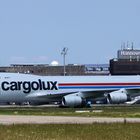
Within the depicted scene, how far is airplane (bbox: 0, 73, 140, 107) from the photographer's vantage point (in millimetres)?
75812

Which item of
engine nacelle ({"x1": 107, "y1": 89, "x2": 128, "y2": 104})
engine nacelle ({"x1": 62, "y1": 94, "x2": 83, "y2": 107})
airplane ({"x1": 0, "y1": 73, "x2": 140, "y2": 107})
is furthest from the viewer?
engine nacelle ({"x1": 107, "y1": 89, "x2": 128, "y2": 104})

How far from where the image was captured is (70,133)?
25.4 metres

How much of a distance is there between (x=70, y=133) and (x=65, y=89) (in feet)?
176

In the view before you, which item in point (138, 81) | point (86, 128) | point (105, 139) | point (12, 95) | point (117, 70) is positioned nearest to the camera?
point (105, 139)

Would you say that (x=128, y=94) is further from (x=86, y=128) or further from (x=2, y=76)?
(x=86, y=128)

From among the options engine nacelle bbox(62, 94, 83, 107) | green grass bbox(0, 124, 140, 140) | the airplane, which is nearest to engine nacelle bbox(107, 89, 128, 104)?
the airplane

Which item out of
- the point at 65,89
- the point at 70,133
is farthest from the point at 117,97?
the point at 70,133

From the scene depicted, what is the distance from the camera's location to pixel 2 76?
250 ft

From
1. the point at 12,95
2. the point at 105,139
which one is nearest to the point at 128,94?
the point at 12,95

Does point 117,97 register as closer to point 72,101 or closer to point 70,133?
point 72,101

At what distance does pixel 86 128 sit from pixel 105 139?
536cm

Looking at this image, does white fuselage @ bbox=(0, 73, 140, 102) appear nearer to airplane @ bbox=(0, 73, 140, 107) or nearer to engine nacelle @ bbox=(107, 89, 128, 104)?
airplane @ bbox=(0, 73, 140, 107)

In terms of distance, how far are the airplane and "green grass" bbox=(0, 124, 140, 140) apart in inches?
1850

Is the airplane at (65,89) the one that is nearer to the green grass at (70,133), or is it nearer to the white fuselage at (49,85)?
the white fuselage at (49,85)
